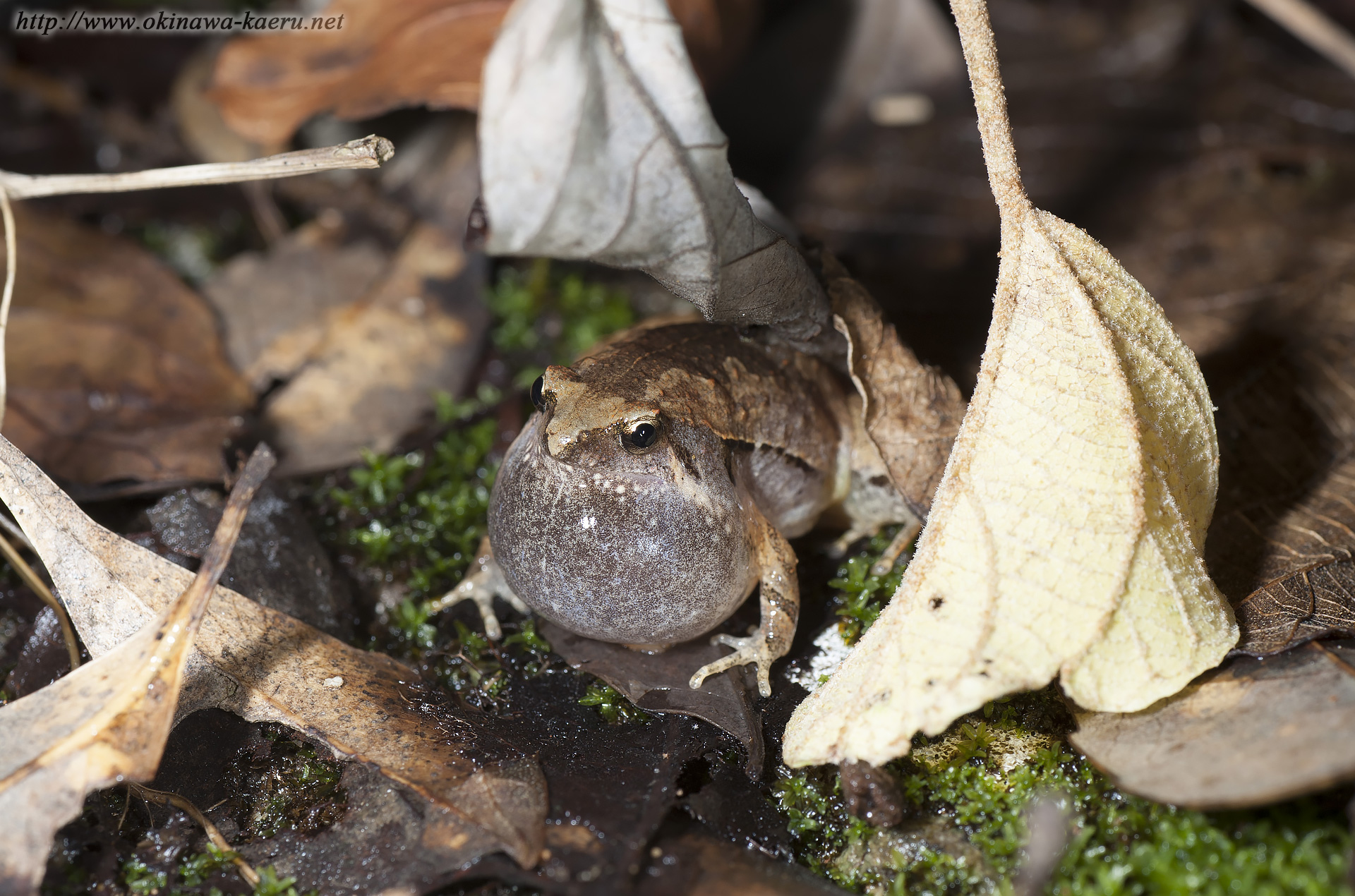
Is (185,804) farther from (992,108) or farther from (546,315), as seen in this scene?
(992,108)

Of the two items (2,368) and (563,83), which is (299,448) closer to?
(2,368)

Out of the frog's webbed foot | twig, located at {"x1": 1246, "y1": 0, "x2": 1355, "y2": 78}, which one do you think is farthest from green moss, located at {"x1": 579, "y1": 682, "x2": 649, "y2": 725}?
twig, located at {"x1": 1246, "y1": 0, "x2": 1355, "y2": 78}

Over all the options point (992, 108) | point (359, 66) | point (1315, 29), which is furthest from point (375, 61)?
point (1315, 29)

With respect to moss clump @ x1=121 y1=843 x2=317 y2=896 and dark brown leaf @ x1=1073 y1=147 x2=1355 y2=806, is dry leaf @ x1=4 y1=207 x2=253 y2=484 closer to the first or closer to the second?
moss clump @ x1=121 y1=843 x2=317 y2=896

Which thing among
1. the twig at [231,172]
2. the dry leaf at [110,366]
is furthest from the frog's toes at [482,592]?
the twig at [231,172]

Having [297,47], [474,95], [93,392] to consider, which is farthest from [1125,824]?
[297,47]
